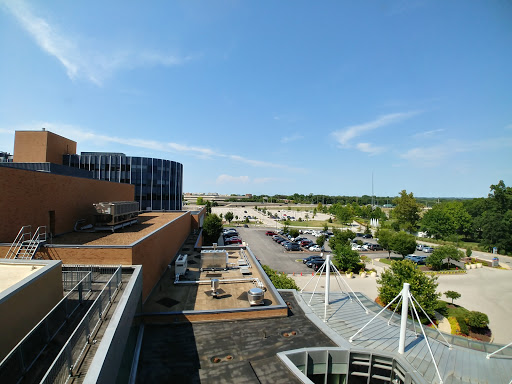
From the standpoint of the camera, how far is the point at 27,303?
5.85 meters

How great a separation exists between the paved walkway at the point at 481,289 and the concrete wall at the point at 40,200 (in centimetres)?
2112

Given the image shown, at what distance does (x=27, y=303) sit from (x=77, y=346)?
5.31ft

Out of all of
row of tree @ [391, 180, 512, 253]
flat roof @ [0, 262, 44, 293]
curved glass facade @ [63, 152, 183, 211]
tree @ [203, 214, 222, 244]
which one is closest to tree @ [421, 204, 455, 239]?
row of tree @ [391, 180, 512, 253]

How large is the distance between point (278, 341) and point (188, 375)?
3873mm

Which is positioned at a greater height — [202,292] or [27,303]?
[27,303]

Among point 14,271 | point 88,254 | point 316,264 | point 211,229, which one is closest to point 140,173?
point 211,229

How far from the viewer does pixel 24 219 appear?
12836mm

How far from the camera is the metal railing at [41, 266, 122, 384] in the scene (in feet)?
14.0

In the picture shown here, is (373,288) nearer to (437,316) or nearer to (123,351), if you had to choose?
(437,316)

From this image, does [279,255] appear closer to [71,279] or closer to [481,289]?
[481,289]

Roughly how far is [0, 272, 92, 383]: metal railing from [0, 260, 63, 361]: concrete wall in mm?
331

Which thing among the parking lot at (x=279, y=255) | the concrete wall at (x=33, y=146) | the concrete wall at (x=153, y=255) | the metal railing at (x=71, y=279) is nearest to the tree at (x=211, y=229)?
the parking lot at (x=279, y=255)

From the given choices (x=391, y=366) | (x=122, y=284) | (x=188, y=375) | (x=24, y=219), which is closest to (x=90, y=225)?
(x=24, y=219)

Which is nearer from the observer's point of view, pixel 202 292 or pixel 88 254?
pixel 88 254
